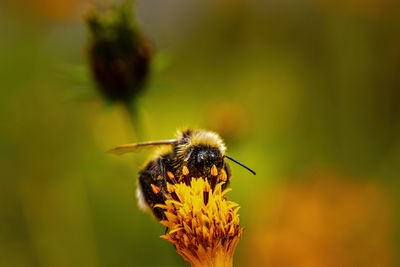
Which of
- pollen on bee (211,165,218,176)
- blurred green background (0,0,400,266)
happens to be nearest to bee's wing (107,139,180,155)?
pollen on bee (211,165,218,176)

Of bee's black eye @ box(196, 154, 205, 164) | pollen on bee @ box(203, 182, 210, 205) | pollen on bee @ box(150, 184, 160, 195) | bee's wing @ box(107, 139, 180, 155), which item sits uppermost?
bee's wing @ box(107, 139, 180, 155)

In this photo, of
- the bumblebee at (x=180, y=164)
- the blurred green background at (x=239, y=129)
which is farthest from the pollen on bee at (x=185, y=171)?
the blurred green background at (x=239, y=129)

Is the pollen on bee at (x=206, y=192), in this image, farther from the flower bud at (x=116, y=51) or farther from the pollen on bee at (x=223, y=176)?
the flower bud at (x=116, y=51)

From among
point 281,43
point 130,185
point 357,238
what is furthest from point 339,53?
point 130,185

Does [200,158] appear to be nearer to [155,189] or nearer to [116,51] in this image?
[155,189]

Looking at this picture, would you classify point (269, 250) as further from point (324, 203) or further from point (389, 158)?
point (389, 158)

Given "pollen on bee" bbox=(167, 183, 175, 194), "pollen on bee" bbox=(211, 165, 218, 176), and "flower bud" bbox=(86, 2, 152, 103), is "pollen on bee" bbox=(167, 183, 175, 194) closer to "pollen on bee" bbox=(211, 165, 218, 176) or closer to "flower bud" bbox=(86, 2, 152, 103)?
"pollen on bee" bbox=(211, 165, 218, 176)
